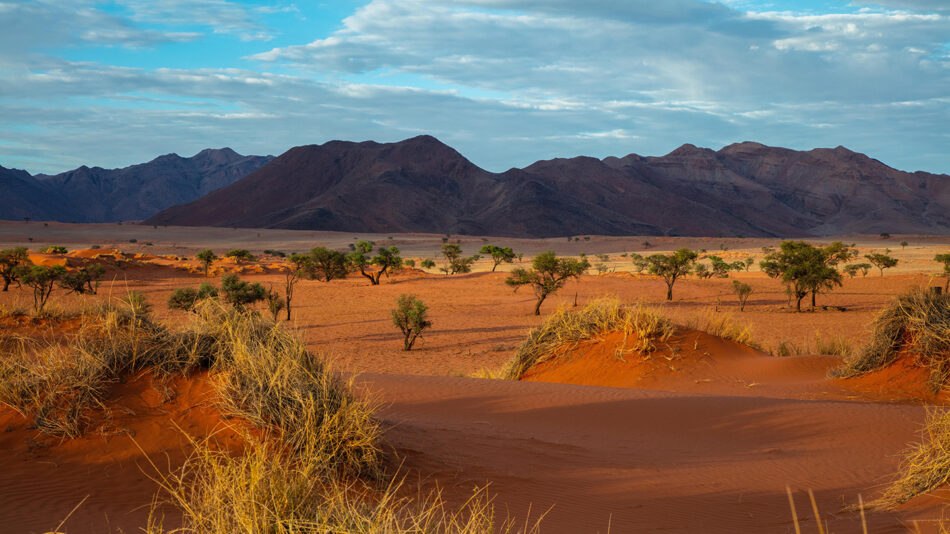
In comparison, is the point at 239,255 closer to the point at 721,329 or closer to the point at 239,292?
the point at 239,292

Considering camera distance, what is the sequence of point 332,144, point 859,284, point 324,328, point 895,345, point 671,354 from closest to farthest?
1. point 895,345
2. point 671,354
3. point 324,328
4. point 859,284
5. point 332,144

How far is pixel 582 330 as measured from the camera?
17.0 meters

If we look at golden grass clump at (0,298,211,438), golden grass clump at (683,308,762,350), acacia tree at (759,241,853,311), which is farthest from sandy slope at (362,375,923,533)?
acacia tree at (759,241,853,311)

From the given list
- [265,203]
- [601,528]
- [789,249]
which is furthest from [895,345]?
[265,203]

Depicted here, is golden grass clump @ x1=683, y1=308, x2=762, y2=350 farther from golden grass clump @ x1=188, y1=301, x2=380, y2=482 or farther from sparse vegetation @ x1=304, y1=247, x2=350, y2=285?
sparse vegetation @ x1=304, y1=247, x2=350, y2=285

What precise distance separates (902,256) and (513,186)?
316ft

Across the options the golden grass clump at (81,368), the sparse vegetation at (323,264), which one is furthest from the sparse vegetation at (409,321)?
the sparse vegetation at (323,264)

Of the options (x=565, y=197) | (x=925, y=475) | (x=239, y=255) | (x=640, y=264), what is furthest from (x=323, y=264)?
(x=565, y=197)

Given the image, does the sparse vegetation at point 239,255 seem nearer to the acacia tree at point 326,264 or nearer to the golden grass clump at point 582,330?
the acacia tree at point 326,264

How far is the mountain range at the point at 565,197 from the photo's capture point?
14375 cm

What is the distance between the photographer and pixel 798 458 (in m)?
8.76

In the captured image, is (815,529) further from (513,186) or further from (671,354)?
(513,186)

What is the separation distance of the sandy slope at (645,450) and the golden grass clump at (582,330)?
3.47 meters

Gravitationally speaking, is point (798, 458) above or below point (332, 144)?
below
